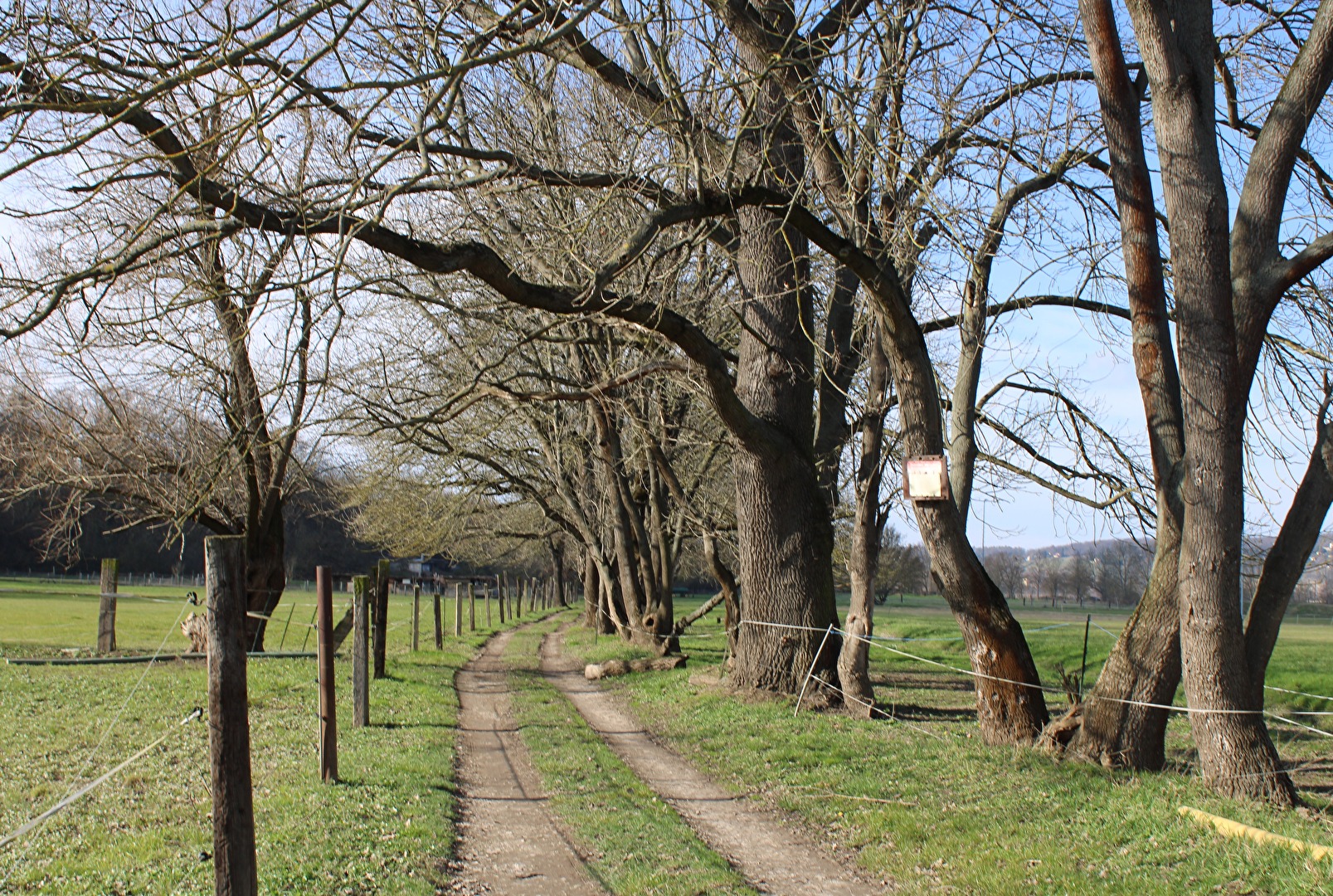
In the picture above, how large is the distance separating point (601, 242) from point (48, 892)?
25.0 ft

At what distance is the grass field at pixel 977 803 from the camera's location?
4.96 metres

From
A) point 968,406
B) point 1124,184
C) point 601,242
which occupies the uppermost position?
point 601,242

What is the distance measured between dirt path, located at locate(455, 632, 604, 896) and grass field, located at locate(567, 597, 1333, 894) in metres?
Answer: 1.64

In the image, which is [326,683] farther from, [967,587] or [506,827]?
[967,587]

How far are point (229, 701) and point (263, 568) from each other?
478 inches

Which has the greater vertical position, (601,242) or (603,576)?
(601,242)

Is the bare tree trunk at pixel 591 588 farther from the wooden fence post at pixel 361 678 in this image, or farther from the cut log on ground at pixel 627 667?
the wooden fence post at pixel 361 678

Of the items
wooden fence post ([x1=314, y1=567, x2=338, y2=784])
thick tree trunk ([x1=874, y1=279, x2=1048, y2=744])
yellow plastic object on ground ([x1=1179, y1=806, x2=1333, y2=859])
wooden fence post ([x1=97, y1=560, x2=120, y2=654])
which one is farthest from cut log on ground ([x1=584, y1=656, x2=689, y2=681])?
yellow plastic object on ground ([x1=1179, y1=806, x2=1333, y2=859])

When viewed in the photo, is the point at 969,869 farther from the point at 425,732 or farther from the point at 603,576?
the point at 603,576

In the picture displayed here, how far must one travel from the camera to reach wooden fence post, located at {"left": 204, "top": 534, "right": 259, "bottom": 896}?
4320 millimetres

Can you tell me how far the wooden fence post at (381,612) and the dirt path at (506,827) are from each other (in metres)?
3.35

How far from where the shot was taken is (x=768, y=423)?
11.1 meters

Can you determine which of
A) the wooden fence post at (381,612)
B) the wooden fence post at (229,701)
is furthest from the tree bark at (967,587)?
the wooden fence post at (381,612)

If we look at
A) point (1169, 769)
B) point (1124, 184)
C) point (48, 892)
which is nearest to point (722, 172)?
point (1124, 184)
